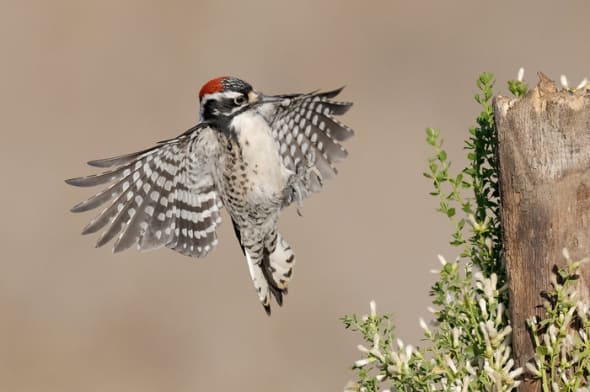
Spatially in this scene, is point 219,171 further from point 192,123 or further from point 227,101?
point 192,123

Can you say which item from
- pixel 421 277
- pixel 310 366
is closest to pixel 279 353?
pixel 310 366

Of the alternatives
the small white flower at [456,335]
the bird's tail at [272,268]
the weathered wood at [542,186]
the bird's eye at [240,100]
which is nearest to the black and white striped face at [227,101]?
the bird's eye at [240,100]

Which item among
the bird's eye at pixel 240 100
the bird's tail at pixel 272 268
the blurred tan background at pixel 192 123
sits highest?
the blurred tan background at pixel 192 123

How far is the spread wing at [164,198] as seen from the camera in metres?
5.68

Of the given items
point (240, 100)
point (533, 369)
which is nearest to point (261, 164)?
point (240, 100)

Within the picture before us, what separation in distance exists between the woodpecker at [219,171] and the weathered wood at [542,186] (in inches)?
78.7

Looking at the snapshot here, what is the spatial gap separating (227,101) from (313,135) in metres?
0.59

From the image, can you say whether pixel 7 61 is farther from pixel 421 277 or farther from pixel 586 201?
pixel 586 201

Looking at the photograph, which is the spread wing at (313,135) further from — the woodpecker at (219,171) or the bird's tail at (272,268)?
the bird's tail at (272,268)

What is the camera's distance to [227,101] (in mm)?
5520

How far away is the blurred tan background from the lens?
1044 centimetres

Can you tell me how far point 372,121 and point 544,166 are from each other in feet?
28.6

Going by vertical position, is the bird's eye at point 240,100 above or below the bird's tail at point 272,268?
above

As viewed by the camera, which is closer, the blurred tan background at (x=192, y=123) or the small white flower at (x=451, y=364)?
the small white flower at (x=451, y=364)
